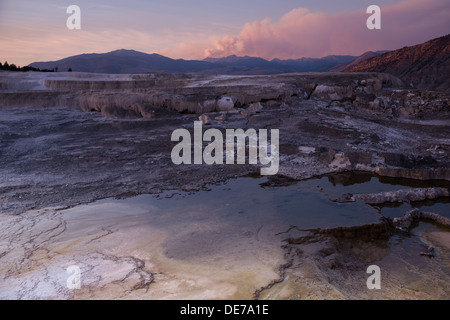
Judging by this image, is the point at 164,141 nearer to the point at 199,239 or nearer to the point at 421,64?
the point at 199,239

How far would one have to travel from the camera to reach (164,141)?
7719 mm

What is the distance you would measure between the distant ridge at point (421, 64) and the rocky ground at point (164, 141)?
36.0 ft

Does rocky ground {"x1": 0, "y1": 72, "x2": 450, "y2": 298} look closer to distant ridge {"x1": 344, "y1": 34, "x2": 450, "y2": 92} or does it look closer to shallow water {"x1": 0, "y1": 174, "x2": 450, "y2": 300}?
shallow water {"x1": 0, "y1": 174, "x2": 450, "y2": 300}

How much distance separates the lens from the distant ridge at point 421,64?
22.9 metres

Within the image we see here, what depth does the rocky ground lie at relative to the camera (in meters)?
4.05

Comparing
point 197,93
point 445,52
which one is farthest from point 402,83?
point 445,52

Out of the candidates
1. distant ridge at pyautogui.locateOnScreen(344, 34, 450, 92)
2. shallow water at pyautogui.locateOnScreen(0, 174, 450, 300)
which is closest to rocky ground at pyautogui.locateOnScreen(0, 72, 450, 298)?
shallow water at pyautogui.locateOnScreen(0, 174, 450, 300)

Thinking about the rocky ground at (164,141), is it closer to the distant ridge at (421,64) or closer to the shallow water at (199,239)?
the shallow water at (199,239)

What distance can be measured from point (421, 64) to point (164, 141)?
25.2 meters

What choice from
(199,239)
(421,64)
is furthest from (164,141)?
(421,64)

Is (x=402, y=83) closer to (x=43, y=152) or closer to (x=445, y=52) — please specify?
(x=445, y=52)

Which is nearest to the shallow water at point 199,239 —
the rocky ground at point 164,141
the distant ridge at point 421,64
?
the rocky ground at point 164,141

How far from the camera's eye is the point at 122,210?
14.5ft
